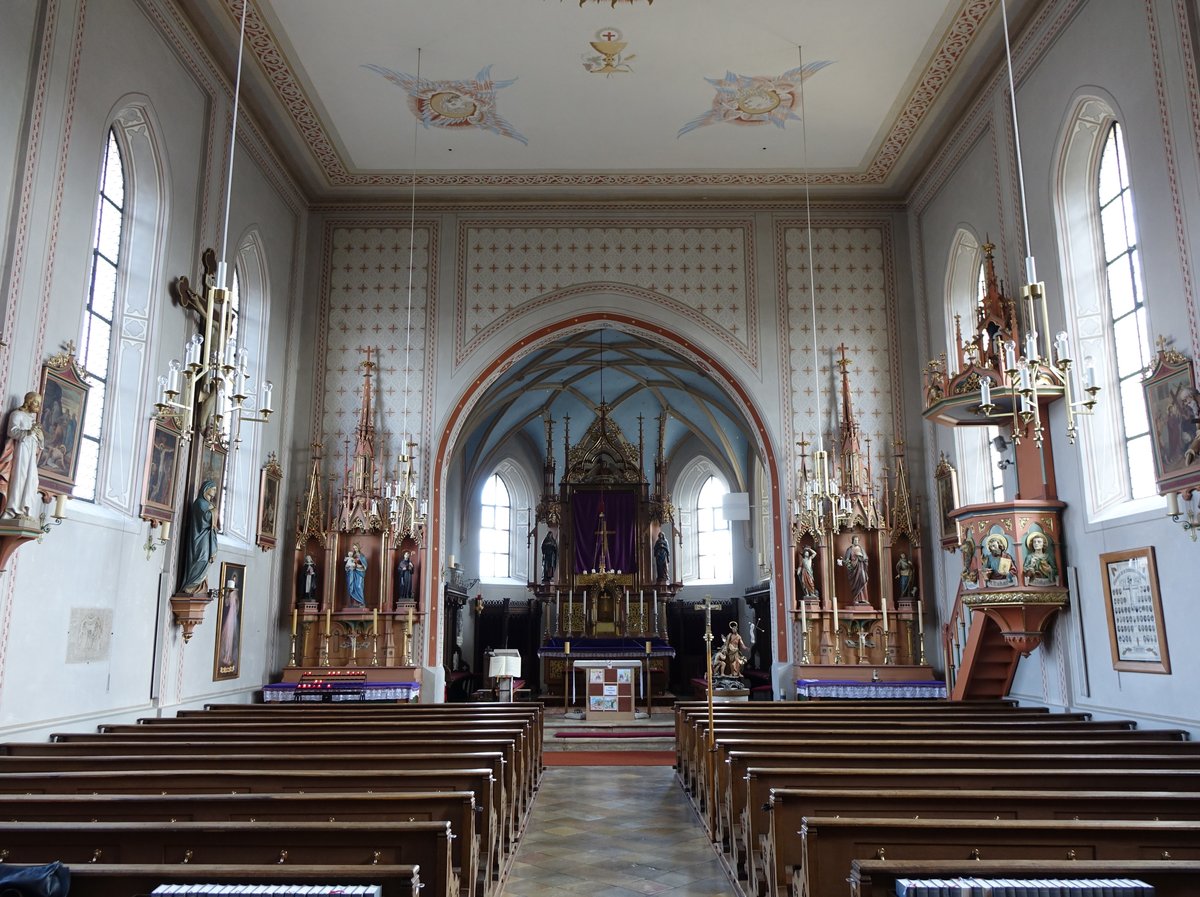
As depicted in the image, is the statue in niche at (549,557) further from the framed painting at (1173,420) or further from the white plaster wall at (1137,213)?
the framed painting at (1173,420)

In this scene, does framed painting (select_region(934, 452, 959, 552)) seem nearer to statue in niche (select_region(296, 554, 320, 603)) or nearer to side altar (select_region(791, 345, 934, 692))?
side altar (select_region(791, 345, 934, 692))

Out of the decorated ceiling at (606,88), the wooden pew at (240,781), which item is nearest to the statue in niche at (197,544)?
the wooden pew at (240,781)

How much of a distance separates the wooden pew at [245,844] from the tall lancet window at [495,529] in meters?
23.2

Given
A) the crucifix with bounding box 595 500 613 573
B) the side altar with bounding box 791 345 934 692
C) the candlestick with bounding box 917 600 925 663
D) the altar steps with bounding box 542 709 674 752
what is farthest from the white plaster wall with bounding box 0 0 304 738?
the crucifix with bounding box 595 500 613 573

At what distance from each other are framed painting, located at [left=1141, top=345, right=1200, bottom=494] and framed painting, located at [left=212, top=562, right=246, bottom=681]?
40.6ft

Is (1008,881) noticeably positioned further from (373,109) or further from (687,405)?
(687,405)

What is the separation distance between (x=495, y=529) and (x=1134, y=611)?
20.5 m

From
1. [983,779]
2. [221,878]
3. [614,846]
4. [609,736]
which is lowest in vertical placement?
[614,846]

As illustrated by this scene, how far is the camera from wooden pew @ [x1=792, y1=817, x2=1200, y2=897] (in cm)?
468

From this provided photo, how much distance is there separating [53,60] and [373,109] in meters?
6.27

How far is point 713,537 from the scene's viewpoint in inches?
1130

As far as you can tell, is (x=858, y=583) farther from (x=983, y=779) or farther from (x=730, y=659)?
(x=983, y=779)

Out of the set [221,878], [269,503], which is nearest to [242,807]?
[221,878]

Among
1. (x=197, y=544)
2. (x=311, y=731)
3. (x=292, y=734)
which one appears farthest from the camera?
(x=197, y=544)
